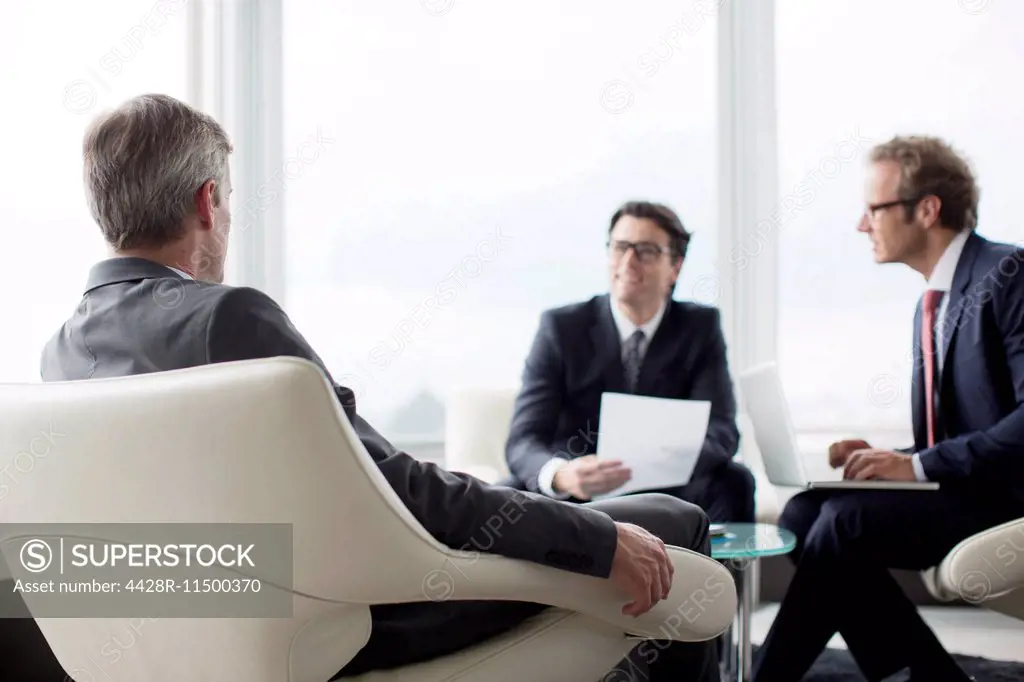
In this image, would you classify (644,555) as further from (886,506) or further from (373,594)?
(886,506)

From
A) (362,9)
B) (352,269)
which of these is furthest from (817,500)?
(362,9)

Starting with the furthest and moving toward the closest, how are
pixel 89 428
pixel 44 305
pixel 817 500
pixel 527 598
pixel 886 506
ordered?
1. pixel 44 305
2. pixel 817 500
3. pixel 886 506
4. pixel 527 598
5. pixel 89 428

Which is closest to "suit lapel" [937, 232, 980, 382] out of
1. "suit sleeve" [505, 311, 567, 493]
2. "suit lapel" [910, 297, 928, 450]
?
"suit lapel" [910, 297, 928, 450]

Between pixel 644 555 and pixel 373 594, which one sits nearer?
pixel 373 594

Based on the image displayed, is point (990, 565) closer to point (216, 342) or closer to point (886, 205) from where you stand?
point (886, 205)

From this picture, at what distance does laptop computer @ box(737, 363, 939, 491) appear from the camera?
2377 millimetres

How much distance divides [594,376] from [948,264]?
950mm

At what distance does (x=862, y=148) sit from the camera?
4.19m

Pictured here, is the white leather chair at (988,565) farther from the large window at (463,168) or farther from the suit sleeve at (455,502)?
the large window at (463,168)

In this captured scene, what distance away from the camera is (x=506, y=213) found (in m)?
4.31

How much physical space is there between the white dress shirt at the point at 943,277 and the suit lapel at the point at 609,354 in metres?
0.79

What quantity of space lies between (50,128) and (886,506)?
2581 mm

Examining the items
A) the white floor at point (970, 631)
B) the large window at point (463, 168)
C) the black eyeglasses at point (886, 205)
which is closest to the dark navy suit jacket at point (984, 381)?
the black eyeglasses at point (886, 205)

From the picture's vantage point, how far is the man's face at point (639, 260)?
289 cm
